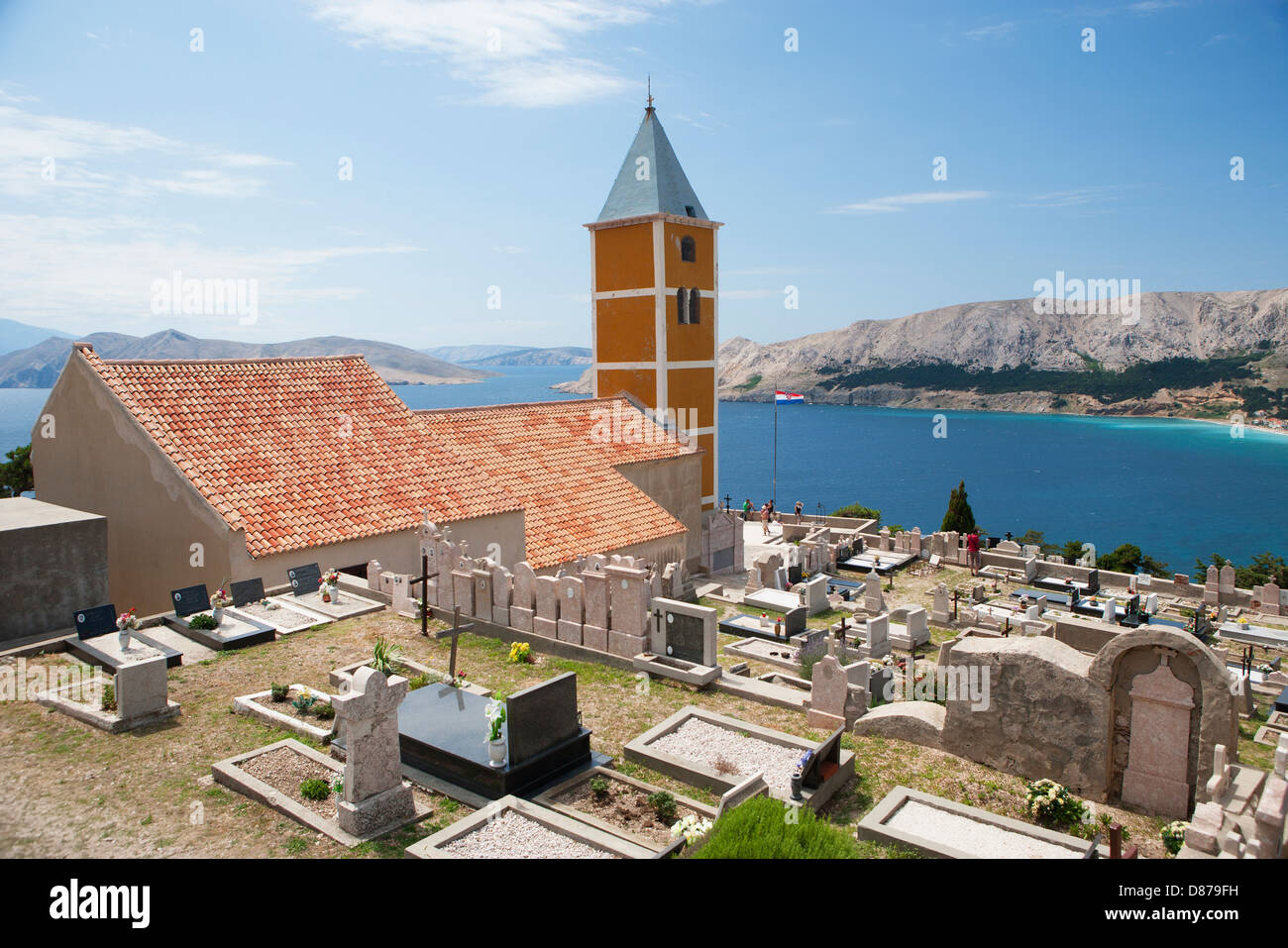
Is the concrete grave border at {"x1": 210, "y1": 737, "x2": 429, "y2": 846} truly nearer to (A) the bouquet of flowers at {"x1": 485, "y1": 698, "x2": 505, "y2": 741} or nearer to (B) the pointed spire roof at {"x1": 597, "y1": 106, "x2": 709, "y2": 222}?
(A) the bouquet of flowers at {"x1": 485, "y1": 698, "x2": 505, "y2": 741}

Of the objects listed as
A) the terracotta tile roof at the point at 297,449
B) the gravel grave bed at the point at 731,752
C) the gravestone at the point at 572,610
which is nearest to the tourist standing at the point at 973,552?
the terracotta tile roof at the point at 297,449

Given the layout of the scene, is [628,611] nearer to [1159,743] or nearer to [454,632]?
[454,632]

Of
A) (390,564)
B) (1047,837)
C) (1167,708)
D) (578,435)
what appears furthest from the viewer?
(578,435)

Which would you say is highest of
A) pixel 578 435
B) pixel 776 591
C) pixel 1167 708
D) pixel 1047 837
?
pixel 578 435

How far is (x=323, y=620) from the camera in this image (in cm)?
1512

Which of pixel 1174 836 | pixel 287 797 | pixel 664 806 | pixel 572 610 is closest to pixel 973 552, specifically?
pixel 572 610

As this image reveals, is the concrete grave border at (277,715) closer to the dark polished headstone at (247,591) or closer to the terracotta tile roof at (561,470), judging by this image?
the dark polished headstone at (247,591)

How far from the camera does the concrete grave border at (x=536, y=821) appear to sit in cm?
749

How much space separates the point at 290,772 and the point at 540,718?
9.86ft

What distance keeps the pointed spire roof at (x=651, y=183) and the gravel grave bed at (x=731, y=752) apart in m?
23.8

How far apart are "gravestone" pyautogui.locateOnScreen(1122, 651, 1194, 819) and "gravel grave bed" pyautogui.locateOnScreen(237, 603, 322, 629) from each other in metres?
13.5
